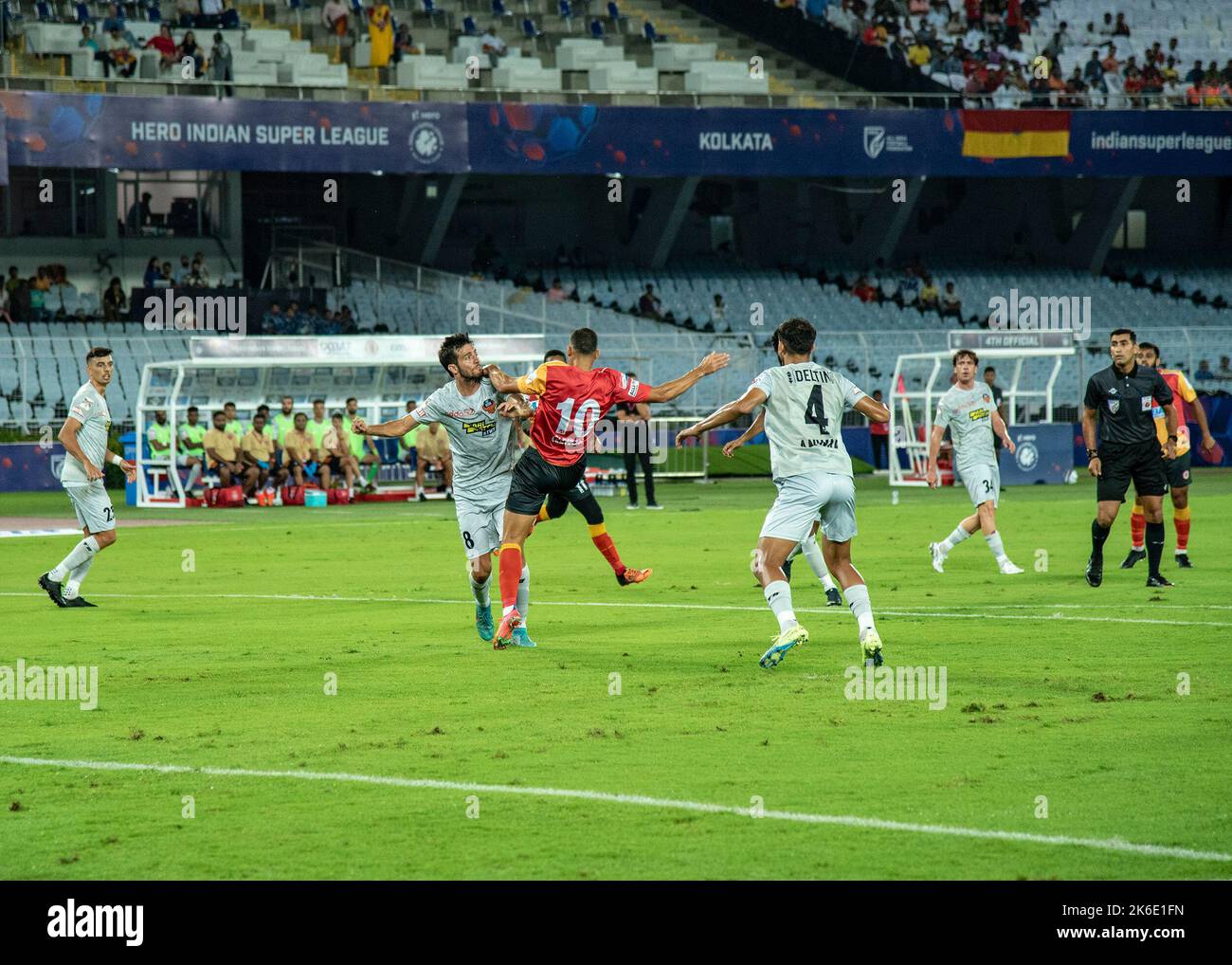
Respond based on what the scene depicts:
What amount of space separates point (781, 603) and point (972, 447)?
7.46 meters

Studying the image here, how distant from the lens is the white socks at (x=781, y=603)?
10820 millimetres

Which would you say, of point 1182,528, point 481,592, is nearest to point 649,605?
point 481,592

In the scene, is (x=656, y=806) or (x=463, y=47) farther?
(x=463, y=47)

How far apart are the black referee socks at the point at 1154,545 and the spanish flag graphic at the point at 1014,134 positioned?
116ft

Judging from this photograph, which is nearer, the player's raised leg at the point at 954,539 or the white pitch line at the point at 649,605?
the white pitch line at the point at 649,605

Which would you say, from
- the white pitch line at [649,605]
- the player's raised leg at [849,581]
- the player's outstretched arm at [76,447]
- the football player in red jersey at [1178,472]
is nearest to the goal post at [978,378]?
the football player in red jersey at [1178,472]

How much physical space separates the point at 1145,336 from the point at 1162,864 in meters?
38.9

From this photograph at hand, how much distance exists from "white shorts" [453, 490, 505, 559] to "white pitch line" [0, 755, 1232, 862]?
14.8 feet

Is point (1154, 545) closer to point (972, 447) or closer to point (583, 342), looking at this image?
point (972, 447)

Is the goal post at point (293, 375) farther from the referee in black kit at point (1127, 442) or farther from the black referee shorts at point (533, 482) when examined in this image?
the black referee shorts at point (533, 482)

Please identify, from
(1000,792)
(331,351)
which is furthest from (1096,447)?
(331,351)

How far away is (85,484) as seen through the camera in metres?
15.6

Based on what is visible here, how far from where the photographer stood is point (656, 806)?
7172 mm

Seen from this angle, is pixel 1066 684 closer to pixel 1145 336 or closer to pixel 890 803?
pixel 890 803
